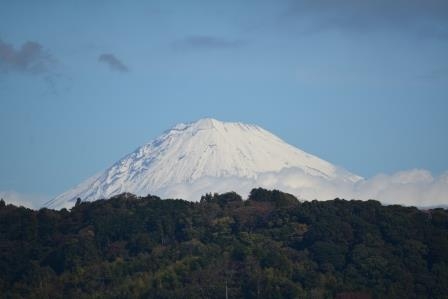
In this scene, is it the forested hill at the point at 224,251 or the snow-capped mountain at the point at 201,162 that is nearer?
the forested hill at the point at 224,251

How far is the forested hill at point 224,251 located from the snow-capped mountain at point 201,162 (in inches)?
1413

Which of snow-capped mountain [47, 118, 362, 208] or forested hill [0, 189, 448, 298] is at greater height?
snow-capped mountain [47, 118, 362, 208]

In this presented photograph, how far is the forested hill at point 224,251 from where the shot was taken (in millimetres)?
61906

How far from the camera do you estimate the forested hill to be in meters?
61.9

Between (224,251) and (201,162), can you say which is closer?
(224,251)

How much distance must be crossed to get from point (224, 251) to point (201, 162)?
48.7 meters

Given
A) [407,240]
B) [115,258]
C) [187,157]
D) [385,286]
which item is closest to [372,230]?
[407,240]

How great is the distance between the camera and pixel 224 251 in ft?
221

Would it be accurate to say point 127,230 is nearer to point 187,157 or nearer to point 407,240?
point 407,240

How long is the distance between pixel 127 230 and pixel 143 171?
45.5 m

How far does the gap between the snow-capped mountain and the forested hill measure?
3588cm

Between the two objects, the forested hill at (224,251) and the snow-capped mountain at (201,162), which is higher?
the snow-capped mountain at (201,162)

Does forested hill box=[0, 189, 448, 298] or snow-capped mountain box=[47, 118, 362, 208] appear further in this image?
snow-capped mountain box=[47, 118, 362, 208]

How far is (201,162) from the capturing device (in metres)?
116
